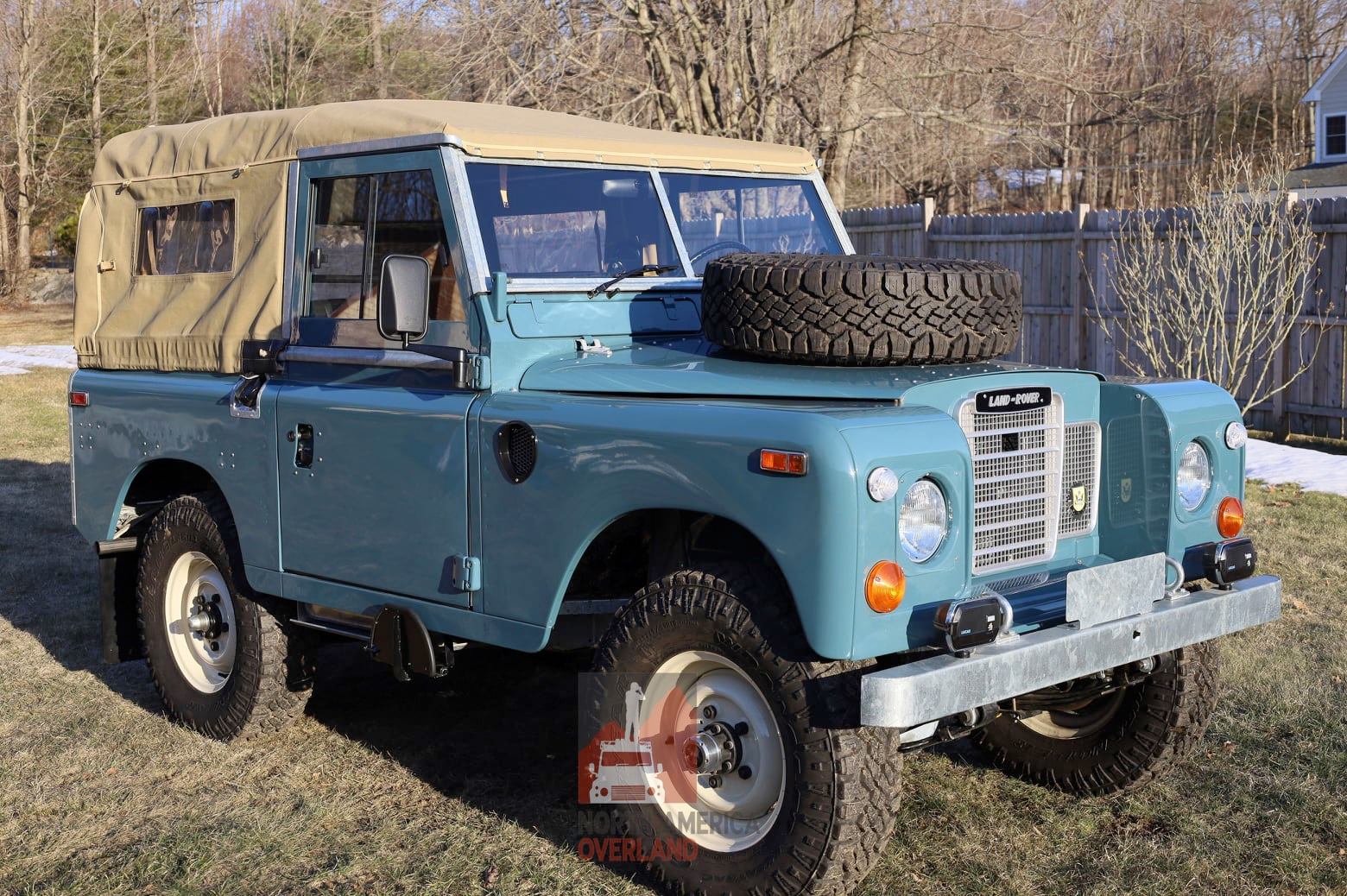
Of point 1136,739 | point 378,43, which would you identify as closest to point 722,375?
point 1136,739

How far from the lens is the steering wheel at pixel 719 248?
5021 millimetres

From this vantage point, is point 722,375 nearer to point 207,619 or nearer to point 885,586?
point 885,586

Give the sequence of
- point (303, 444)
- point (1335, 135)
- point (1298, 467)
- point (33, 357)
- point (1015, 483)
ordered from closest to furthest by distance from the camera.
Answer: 1. point (1015, 483)
2. point (303, 444)
3. point (1298, 467)
4. point (33, 357)
5. point (1335, 135)

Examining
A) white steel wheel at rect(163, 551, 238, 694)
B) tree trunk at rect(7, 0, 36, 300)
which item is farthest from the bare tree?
tree trunk at rect(7, 0, 36, 300)

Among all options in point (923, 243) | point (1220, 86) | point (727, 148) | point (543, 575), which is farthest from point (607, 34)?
point (1220, 86)

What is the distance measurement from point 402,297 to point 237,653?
194 centimetres

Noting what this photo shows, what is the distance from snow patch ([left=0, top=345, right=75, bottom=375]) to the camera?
2158 cm

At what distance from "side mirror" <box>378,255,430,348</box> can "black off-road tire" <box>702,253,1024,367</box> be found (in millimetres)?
943

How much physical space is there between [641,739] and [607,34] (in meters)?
12.8

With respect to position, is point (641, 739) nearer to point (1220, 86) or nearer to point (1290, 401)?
point (1290, 401)

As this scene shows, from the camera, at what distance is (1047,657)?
11.9 feet

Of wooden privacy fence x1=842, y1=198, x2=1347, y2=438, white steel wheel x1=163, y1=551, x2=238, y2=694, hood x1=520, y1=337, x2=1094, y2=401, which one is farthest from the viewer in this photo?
wooden privacy fence x1=842, y1=198, x2=1347, y2=438

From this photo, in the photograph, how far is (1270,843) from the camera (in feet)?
14.2

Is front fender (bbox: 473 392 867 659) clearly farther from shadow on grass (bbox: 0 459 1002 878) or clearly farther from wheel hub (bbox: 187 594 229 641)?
wheel hub (bbox: 187 594 229 641)
